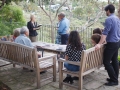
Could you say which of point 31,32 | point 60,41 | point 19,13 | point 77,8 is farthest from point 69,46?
point 77,8

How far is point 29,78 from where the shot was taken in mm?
4391

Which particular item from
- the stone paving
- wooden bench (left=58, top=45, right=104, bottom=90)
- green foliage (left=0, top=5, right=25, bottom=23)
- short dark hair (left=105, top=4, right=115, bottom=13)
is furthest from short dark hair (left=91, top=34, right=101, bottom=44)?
green foliage (left=0, top=5, right=25, bottom=23)

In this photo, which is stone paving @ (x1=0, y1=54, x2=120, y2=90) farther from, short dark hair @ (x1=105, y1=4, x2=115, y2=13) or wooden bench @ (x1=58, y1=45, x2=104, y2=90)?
short dark hair @ (x1=105, y1=4, x2=115, y2=13)

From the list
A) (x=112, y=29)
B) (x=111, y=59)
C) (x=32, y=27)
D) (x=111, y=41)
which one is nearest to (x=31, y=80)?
(x=111, y=59)

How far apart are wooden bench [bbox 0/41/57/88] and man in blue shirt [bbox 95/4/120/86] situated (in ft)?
3.74

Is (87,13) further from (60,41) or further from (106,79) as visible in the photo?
(106,79)

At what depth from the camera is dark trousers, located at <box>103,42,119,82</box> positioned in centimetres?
370

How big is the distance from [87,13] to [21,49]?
9276 millimetres

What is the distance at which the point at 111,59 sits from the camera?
3994 millimetres

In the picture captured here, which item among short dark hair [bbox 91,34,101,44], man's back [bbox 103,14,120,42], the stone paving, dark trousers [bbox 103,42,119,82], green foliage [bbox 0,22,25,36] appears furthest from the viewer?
green foliage [bbox 0,22,25,36]

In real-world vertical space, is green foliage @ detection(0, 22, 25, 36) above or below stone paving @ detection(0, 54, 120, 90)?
above

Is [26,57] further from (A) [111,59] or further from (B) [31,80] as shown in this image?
(A) [111,59]

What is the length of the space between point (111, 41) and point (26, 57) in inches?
72.1

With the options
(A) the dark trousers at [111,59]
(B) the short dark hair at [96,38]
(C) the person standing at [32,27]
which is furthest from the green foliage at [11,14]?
(A) the dark trousers at [111,59]
